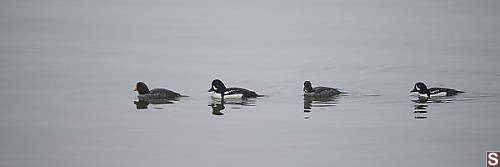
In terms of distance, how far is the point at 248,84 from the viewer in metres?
28.5

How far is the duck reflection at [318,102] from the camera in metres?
23.7

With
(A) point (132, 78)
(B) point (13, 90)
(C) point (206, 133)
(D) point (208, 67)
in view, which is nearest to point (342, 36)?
(D) point (208, 67)

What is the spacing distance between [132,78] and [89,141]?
10550mm

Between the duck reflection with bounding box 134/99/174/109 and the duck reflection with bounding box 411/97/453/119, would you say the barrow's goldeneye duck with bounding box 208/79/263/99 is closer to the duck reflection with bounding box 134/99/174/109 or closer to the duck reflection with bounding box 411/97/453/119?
the duck reflection with bounding box 134/99/174/109

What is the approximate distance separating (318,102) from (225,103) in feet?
8.10

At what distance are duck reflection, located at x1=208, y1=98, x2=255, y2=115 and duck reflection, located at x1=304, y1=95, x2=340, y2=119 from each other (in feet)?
4.80

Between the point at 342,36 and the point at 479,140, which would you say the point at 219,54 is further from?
the point at 479,140

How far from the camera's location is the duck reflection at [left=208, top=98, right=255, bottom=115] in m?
23.6

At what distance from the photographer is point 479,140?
18.8 m

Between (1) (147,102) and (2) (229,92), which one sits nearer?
(1) (147,102)

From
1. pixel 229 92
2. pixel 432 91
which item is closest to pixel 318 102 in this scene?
pixel 229 92

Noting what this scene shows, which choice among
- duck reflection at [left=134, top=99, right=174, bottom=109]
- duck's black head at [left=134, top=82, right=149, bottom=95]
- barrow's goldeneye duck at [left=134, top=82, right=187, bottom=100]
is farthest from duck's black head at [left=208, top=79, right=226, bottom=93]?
duck's black head at [left=134, top=82, right=149, bottom=95]

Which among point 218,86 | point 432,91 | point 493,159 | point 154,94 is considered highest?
point 218,86

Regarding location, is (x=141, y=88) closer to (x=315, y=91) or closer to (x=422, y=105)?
(x=315, y=91)
